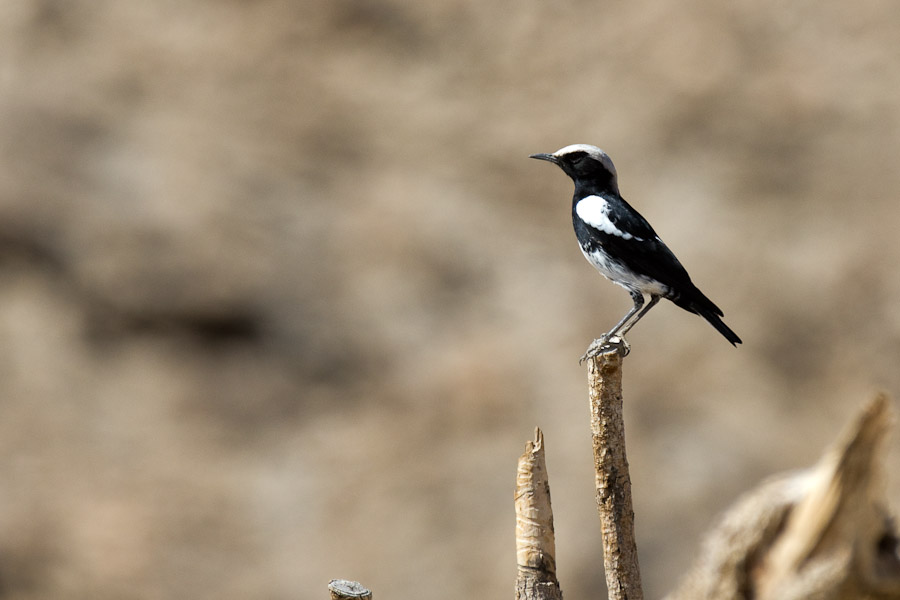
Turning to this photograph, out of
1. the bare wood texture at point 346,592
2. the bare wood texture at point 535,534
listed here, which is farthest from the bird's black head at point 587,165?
the bare wood texture at point 346,592

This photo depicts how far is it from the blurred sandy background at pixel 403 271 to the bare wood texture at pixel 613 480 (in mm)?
9473

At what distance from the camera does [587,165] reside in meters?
7.05

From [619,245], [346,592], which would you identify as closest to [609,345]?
[619,245]

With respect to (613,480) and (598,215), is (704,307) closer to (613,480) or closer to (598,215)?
(598,215)

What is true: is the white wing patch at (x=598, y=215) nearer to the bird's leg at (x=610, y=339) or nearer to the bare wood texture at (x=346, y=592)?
the bird's leg at (x=610, y=339)

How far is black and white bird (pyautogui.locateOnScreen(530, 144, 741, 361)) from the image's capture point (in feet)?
22.1

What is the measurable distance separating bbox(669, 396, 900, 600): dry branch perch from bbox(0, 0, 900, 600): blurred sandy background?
11.4 meters

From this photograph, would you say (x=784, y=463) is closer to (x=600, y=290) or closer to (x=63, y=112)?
(x=600, y=290)

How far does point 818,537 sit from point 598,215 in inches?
155

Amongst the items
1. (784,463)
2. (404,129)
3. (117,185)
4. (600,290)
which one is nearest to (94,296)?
(117,185)

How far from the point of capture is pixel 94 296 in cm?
1645

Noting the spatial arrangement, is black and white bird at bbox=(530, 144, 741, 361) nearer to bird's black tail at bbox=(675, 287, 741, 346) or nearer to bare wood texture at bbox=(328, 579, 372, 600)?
bird's black tail at bbox=(675, 287, 741, 346)

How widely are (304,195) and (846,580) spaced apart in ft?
48.5

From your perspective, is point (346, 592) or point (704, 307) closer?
point (346, 592)
